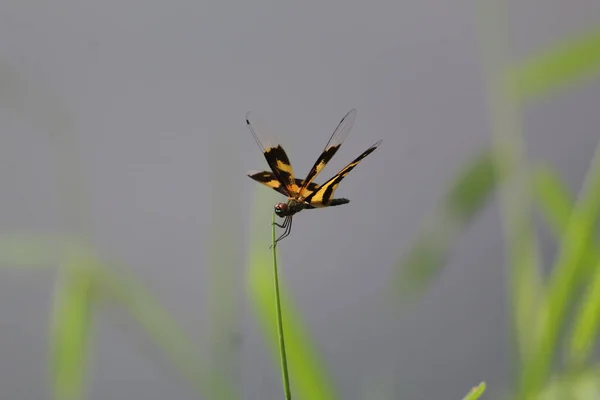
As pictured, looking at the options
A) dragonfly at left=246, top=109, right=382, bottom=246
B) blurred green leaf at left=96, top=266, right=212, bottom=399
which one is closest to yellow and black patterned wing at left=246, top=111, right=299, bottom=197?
dragonfly at left=246, top=109, right=382, bottom=246

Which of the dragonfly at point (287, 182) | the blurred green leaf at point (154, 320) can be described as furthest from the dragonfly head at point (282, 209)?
the blurred green leaf at point (154, 320)

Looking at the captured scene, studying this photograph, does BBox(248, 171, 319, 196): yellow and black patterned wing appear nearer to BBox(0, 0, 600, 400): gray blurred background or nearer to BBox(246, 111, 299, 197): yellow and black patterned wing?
BBox(246, 111, 299, 197): yellow and black patterned wing

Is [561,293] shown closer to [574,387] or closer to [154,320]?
[574,387]

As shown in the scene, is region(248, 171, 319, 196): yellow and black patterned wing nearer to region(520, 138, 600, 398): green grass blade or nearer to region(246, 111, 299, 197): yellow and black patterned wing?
region(246, 111, 299, 197): yellow and black patterned wing

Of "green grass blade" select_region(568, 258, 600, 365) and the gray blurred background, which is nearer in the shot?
"green grass blade" select_region(568, 258, 600, 365)

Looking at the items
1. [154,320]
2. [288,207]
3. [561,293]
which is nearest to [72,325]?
[154,320]

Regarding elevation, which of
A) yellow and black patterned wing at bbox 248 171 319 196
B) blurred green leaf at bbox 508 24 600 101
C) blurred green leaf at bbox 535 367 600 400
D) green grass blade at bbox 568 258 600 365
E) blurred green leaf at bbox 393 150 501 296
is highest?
blurred green leaf at bbox 508 24 600 101

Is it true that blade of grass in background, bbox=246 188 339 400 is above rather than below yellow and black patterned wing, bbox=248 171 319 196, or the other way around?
below

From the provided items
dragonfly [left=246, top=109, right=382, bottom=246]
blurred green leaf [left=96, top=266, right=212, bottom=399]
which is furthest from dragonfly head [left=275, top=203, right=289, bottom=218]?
blurred green leaf [left=96, top=266, right=212, bottom=399]
